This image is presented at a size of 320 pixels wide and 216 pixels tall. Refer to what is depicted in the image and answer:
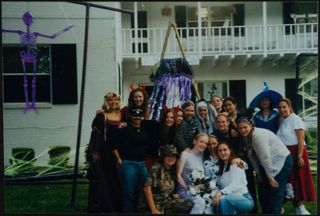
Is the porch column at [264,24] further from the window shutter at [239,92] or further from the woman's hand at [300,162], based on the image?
the woman's hand at [300,162]

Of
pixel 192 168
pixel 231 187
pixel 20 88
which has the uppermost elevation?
pixel 20 88

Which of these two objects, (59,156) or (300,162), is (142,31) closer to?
(59,156)

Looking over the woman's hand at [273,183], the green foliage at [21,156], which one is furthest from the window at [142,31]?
the woman's hand at [273,183]

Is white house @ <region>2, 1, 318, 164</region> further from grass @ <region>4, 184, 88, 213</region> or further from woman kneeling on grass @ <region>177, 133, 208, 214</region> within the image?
woman kneeling on grass @ <region>177, 133, 208, 214</region>

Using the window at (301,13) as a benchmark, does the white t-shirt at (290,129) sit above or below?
below

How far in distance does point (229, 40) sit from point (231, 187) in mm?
1457

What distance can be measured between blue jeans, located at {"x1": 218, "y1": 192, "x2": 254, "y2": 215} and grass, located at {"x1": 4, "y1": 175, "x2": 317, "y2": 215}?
0.52 m

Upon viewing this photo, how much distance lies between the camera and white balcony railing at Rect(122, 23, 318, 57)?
19.6 feet

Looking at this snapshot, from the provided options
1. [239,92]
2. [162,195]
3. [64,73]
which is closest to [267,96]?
[239,92]

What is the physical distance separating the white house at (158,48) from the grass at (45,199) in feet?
1.21

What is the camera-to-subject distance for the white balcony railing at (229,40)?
5.98 m

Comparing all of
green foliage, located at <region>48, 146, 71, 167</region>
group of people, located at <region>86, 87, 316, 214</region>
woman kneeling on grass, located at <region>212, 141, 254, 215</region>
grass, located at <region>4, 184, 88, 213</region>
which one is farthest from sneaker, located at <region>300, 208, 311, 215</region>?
green foliage, located at <region>48, 146, 71, 167</region>

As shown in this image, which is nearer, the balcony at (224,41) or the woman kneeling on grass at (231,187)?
the woman kneeling on grass at (231,187)

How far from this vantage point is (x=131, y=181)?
5777 millimetres
